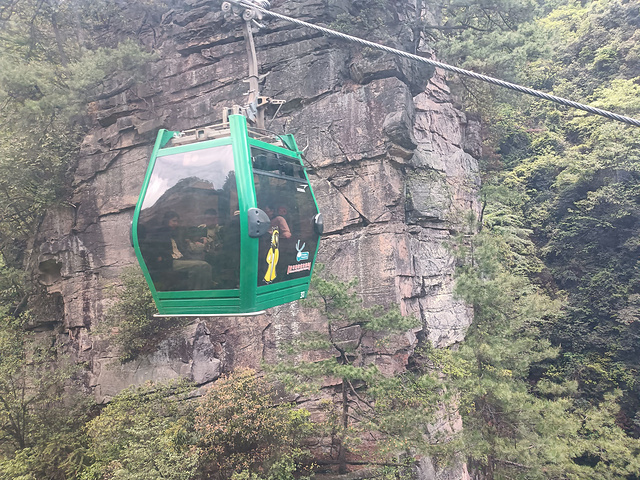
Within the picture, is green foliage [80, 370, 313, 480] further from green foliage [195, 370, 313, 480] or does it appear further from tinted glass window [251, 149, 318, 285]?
tinted glass window [251, 149, 318, 285]

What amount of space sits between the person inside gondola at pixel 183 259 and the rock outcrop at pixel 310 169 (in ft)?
14.7

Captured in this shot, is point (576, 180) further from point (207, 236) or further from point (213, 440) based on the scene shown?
point (207, 236)

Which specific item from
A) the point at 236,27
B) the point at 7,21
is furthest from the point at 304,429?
the point at 7,21

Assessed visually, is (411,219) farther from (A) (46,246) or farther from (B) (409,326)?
(A) (46,246)

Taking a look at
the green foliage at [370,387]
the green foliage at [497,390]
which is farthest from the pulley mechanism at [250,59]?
the green foliage at [497,390]

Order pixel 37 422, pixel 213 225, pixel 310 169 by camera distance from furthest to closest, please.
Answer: pixel 310 169 < pixel 37 422 < pixel 213 225

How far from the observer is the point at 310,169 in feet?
25.4

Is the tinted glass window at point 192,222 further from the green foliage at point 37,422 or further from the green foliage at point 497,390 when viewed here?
the green foliage at point 37,422

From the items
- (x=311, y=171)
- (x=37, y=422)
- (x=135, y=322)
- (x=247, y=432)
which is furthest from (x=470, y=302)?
(x=37, y=422)

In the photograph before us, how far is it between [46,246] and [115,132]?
10.8 feet

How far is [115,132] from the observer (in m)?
9.16

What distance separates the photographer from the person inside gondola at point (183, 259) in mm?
2963

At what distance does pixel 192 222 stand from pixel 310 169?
5045mm

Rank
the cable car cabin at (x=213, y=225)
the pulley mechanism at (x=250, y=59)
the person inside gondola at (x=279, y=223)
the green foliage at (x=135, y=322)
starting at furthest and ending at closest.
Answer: the green foliage at (x=135, y=322)
the pulley mechanism at (x=250, y=59)
the person inside gondola at (x=279, y=223)
the cable car cabin at (x=213, y=225)
